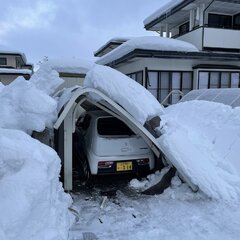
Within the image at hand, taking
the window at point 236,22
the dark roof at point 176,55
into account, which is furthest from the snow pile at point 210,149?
the window at point 236,22

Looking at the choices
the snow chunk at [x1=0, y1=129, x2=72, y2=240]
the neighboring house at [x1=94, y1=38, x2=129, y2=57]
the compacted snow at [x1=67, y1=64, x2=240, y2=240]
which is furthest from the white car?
the neighboring house at [x1=94, y1=38, x2=129, y2=57]

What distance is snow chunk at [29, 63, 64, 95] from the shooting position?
294 inches

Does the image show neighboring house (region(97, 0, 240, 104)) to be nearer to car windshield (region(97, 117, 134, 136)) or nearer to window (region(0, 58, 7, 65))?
car windshield (region(97, 117, 134, 136))

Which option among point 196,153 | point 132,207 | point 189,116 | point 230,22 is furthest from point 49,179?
point 230,22

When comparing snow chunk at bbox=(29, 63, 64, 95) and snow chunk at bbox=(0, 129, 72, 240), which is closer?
snow chunk at bbox=(0, 129, 72, 240)

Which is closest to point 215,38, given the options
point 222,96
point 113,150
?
point 222,96

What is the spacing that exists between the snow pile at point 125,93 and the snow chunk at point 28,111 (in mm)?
959

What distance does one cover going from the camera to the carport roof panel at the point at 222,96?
29.4 feet

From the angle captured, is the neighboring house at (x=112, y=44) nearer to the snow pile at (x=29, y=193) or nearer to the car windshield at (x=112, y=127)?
the car windshield at (x=112, y=127)

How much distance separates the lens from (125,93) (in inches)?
225

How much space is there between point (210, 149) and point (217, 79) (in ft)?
34.7

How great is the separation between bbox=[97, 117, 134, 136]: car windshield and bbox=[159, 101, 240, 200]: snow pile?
0.86 meters

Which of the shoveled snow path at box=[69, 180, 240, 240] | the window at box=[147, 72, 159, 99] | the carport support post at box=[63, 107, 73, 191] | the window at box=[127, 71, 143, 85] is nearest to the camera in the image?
the shoveled snow path at box=[69, 180, 240, 240]

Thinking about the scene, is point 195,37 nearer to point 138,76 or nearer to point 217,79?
point 217,79
